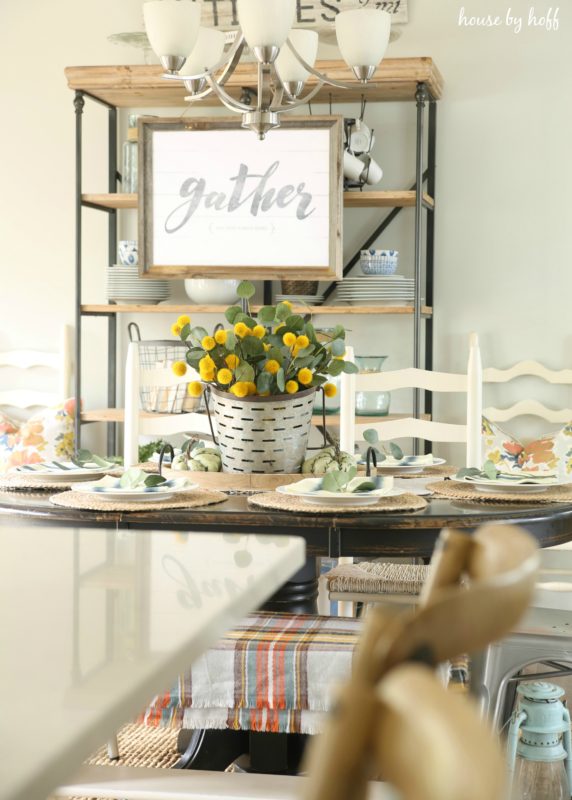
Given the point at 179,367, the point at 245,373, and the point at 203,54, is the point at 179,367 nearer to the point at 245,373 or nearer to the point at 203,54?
the point at 245,373

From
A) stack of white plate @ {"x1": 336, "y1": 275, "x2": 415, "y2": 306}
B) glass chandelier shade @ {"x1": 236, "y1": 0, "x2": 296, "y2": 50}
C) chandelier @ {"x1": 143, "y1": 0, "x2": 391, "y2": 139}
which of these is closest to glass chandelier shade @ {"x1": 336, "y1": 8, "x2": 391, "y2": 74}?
chandelier @ {"x1": 143, "y1": 0, "x2": 391, "y2": 139}

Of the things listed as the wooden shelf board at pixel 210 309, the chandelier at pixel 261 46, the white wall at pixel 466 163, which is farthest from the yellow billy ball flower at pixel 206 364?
the white wall at pixel 466 163

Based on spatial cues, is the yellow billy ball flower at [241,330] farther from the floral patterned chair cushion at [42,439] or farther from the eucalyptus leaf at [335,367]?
the floral patterned chair cushion at [42,439]

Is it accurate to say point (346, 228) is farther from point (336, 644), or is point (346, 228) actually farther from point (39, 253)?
point (336, 644)

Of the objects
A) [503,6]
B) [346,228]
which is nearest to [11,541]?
[346,228]

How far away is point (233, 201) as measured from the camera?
11.8ft

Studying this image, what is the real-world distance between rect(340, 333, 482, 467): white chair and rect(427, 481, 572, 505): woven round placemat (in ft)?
1.53

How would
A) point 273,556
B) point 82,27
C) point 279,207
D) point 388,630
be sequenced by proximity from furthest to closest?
point 82,27, point 279,207, point 273,556, point 388,630

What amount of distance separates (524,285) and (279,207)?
0.93 metres

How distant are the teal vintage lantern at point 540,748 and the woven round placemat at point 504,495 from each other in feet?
1.32

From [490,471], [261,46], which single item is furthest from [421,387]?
[261,46]

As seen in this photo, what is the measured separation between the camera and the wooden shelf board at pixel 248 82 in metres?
3.42

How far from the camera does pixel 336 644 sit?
65.6 inches

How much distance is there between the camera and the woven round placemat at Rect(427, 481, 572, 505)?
6.22 feet
